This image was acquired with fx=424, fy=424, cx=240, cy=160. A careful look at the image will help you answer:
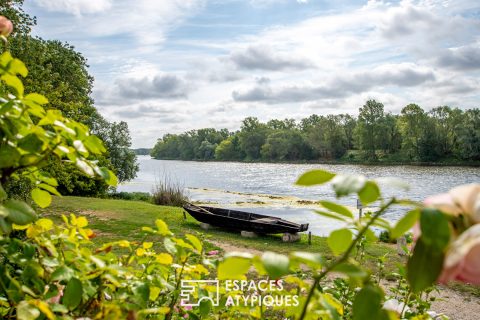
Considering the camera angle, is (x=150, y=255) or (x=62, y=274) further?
(x=150, y=255)

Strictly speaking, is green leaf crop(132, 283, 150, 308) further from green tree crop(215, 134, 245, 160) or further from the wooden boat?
green tree crop(215, 134, 245, 160)

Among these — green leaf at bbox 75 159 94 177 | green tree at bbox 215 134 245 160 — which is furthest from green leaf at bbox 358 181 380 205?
green tree at bbox 215 134 245 160

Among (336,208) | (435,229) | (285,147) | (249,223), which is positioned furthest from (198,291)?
(285,147)

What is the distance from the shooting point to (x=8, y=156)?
2.24ft

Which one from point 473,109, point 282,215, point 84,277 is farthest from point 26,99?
point 473,109

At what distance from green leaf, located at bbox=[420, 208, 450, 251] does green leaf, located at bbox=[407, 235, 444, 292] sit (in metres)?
0.01

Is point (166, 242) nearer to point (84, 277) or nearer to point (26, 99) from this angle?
point (84, 277)

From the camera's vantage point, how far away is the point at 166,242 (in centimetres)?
91

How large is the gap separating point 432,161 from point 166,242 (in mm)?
52847

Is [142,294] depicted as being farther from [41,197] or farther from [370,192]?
[370,192]

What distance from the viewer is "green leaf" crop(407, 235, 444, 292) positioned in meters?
0.39

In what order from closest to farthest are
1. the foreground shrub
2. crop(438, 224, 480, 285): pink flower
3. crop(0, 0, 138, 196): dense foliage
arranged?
crop(438, 224, 480, 285): pink flower < crop(0, 0, 138, 196): dense foliage < the foreground shrub

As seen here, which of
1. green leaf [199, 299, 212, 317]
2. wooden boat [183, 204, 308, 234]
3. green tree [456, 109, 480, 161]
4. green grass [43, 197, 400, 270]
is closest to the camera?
green leaf [199, 299, 212, 317]

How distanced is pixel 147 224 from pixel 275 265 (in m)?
11.4
